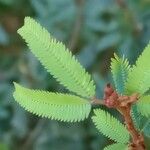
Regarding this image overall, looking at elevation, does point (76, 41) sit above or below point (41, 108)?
above

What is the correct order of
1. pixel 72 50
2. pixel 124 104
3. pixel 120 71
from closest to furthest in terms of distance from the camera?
pixel 124 104 < pixel 120 71 < pixel 72 50

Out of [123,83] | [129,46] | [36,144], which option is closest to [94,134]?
[36,144]

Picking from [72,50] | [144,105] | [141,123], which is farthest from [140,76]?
[72,50]

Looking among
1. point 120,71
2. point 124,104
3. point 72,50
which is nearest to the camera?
point 124,104

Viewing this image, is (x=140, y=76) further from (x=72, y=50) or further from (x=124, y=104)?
(x=72, y=50)

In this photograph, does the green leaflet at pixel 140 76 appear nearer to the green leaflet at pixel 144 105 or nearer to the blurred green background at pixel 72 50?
the green leaflet at pixel 144 105

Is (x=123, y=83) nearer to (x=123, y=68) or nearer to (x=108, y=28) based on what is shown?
(x=123, y=68)
